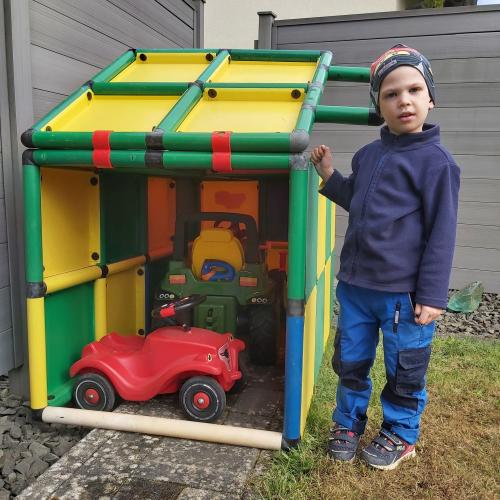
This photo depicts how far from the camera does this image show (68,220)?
262cm

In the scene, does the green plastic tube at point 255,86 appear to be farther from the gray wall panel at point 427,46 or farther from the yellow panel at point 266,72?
the gray wall panel at point 427,46

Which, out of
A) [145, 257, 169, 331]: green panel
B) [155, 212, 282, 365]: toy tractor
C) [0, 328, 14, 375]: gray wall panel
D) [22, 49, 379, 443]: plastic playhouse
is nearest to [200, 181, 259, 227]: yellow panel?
[22, 49, 379, 443]: plastic playhouse

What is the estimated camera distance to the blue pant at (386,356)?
2.01m

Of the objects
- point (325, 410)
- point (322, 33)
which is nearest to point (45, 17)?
point (325, 410)

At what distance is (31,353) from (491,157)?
4348 millimetres

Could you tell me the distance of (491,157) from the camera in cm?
505

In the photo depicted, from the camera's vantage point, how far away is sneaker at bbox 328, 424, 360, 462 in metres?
2.15

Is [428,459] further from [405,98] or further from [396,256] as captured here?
[405,98]

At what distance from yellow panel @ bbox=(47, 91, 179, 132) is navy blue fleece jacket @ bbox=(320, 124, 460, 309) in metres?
0.96

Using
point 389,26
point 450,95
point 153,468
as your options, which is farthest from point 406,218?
point 389,26

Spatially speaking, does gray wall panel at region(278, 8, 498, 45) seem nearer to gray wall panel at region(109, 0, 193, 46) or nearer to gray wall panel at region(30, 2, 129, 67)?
gray wall panel at region(109, 0, 193, 46)

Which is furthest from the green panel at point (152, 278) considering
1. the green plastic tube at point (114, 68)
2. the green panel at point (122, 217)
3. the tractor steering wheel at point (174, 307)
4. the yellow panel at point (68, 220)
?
the green plastic tube at point (114, 68)

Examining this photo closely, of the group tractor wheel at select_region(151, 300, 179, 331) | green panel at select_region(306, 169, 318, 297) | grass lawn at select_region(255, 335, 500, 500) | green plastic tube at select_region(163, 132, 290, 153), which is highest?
green plastic tube at select_region(163, 132, 290, 153)

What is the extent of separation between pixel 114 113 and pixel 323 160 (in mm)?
976
